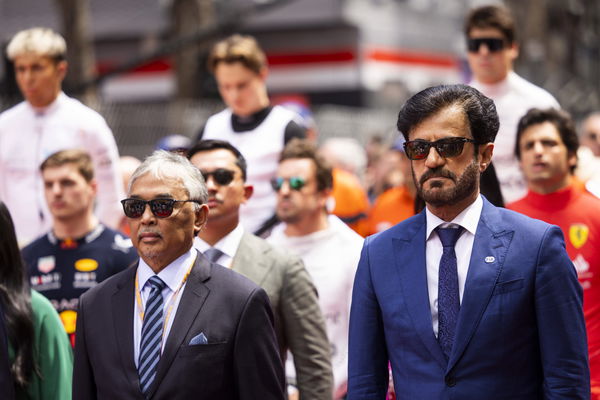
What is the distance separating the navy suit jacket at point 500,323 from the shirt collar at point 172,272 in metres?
0.84

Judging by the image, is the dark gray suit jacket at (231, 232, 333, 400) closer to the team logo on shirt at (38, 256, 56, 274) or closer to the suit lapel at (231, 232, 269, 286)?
the suit lapel at (231, 232, 269, 286)

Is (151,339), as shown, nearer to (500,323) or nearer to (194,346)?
(194,346)

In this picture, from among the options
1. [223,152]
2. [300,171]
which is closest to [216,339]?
[223,152]

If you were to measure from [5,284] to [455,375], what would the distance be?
2.34 m

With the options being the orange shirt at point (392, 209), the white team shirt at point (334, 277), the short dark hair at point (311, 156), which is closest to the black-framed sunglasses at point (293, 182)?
the short dark hair at point (311, 156)

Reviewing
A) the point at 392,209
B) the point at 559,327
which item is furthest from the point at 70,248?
the point at 392,209

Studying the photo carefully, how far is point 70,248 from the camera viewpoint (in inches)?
282

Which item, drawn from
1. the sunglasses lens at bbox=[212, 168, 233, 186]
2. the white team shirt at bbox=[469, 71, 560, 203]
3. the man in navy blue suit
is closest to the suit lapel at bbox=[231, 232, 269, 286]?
the sunglasses lens at bbox=[212, 168, 233, 186]

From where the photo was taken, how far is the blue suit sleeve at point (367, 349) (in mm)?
4746

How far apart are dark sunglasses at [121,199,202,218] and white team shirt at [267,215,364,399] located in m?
2.39

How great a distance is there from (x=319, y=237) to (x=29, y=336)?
8.12 feet

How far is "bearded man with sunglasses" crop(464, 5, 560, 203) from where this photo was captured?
8.06 metres

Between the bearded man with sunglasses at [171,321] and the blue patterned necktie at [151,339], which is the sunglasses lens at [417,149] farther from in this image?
the blue patterned necktie at [151,339]

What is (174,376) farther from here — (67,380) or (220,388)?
(67,380)
